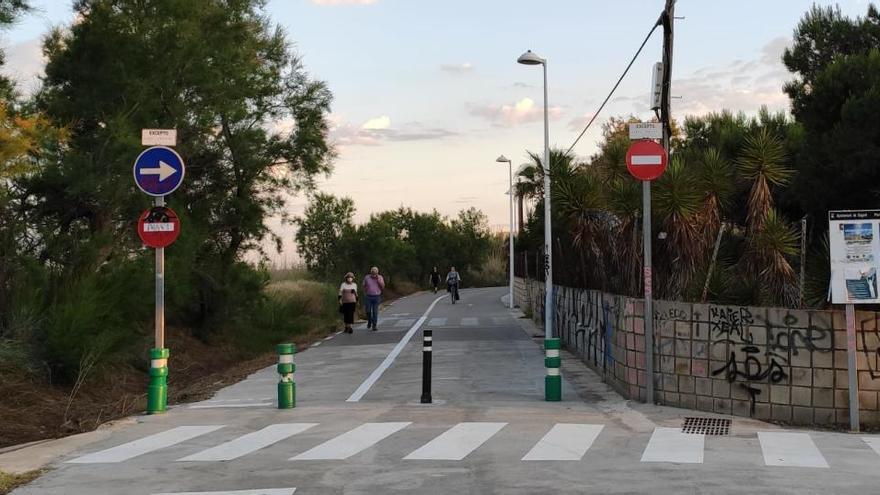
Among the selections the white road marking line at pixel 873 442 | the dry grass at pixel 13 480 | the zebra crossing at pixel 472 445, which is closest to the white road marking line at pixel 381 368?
the zebra crossing at pixel 472 445

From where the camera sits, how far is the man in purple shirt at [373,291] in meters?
24.1

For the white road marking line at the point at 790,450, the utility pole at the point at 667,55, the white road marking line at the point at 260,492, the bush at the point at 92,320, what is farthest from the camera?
the utility pole at the point at 667,55

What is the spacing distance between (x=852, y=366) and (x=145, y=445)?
23.9ft

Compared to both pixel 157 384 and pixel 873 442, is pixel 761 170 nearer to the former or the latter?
pixel 873 442

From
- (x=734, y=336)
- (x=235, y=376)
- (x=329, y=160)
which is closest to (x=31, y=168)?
(x=235, y=376)

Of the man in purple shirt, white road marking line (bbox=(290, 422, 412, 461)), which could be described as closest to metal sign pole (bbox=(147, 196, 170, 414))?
white road marking line (bbox=(290, 422, 412, 461))

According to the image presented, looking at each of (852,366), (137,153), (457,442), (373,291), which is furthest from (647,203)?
(373,291)

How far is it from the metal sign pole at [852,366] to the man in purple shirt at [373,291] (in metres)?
16.2

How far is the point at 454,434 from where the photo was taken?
877cm

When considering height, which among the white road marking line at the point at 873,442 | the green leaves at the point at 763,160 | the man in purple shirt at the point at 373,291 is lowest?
the white road marking line at the point at 873,442

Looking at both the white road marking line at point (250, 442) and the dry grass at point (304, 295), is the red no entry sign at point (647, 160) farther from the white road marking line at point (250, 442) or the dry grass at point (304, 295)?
the dry grass at point (304, 295)

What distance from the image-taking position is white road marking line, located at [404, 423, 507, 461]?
7664mm

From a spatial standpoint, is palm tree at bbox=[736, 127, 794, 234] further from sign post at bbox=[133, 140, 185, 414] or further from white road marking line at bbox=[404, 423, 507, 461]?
sign post at bbox=[133, 140, 185, 414]

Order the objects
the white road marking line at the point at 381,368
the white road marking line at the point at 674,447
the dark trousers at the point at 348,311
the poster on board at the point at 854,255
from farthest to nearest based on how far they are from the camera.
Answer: the dark trousers at the point at 348,311 → the white road marking line at the point at 381,368 → the poster on board at the point at 854,255 → the white road marking line at the point at 674,447
